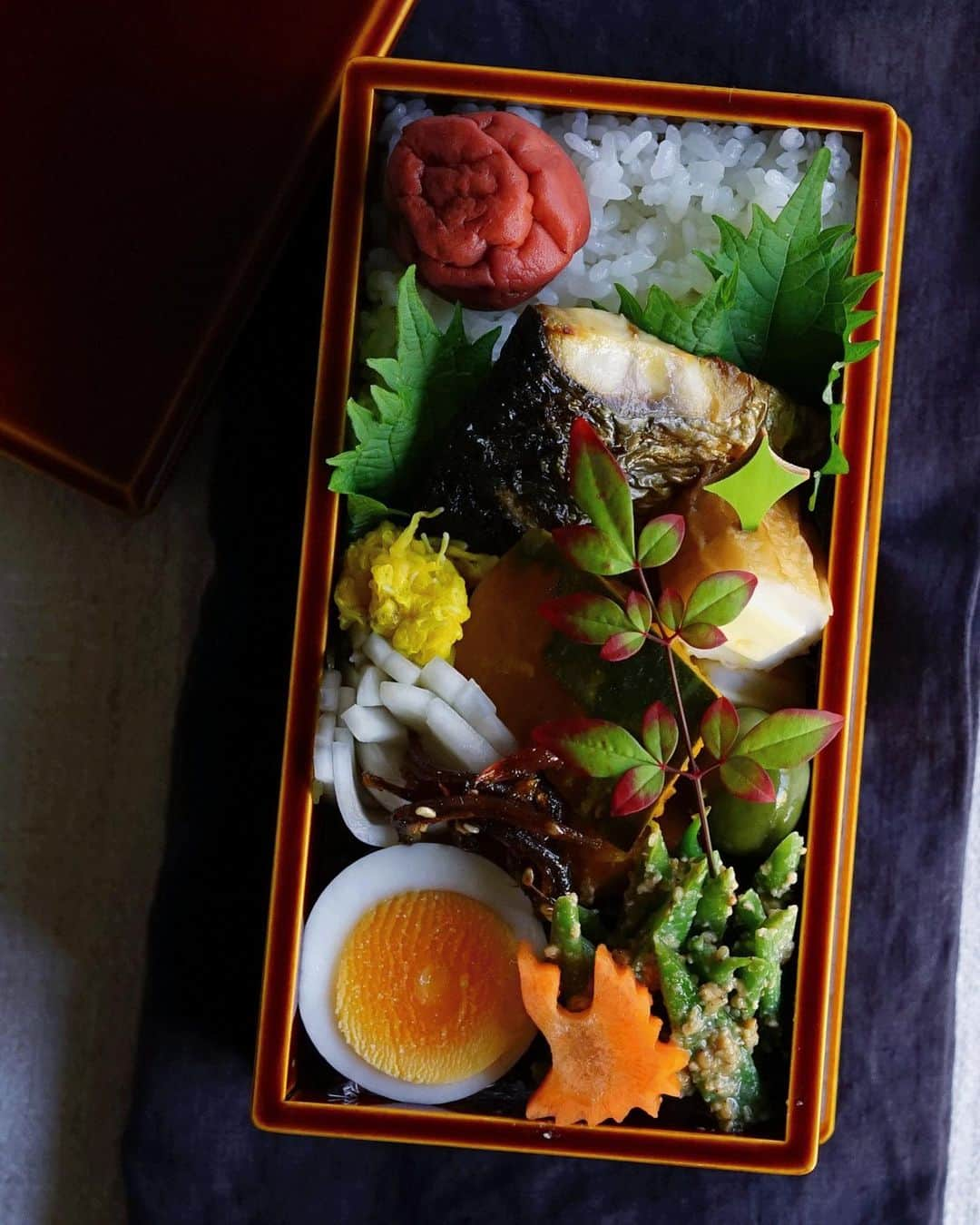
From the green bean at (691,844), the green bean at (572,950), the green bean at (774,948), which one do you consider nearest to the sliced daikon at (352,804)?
the green bean at (572,950)

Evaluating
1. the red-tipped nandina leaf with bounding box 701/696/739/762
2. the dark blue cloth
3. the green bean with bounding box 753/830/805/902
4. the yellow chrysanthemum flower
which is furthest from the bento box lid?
the green bean with bounding box 753/830/805/902

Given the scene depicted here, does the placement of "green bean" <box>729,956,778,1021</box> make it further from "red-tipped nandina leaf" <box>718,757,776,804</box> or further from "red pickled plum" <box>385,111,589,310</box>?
"red pickled plum" <box>385,111,589,310</box>

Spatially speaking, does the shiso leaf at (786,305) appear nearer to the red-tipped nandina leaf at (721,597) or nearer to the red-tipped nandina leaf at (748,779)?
the red-tipped nandina leaf at (721,597)

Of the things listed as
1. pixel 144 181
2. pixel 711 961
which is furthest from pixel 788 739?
pixel 144 181

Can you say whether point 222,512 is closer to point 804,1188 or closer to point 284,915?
point 284,915

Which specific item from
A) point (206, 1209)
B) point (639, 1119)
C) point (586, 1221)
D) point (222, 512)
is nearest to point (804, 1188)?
point (586, 1221)
